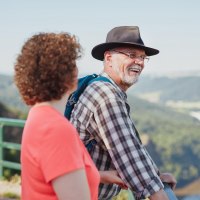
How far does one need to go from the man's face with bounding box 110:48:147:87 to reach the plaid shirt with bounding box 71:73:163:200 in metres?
0.22

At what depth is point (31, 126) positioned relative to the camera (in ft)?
4.96

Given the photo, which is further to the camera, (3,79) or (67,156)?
(3,79)

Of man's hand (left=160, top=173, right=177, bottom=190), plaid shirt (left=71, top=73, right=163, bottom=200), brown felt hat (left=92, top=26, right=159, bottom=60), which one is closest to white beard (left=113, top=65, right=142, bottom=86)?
brown felt hat (left=92, top=26, right=159, bottom=60)

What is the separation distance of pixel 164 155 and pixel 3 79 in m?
53.3

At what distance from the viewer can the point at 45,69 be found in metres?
1.54

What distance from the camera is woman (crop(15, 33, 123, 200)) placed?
143 cm

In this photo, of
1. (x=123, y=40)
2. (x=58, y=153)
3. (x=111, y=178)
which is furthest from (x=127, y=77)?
(x=58, y=153)

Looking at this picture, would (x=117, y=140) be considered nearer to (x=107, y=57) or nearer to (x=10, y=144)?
(x=107, y=57)

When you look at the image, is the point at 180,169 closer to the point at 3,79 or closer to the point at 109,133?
the point at 3,79

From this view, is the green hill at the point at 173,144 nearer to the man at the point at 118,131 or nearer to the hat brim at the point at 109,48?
the hat brim at the point at 109,48

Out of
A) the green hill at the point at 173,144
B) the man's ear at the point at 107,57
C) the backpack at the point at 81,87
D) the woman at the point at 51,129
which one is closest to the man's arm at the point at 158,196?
the woman at the point at 51,129

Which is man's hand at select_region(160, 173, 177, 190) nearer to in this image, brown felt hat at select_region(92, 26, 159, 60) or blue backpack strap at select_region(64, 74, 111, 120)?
blue backpack strap at select_region(64, 74, 111, 120)

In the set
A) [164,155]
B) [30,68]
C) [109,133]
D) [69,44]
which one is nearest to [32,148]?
[30,68]

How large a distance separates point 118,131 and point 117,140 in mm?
33
